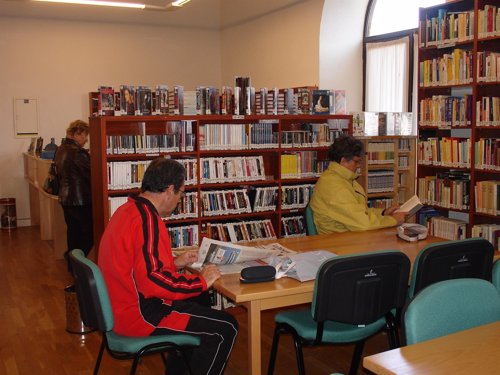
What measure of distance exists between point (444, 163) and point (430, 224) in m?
0.65

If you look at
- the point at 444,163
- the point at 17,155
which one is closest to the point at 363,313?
the point at 444,163

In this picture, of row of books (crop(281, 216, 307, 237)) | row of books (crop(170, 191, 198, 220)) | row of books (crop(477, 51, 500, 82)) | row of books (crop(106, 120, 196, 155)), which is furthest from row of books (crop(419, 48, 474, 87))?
row of books (crop(170, 191, 198, 220))

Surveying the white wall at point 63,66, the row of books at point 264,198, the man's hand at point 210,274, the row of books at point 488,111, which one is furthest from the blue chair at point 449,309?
the white wall at point 63,66

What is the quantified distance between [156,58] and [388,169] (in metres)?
5.60

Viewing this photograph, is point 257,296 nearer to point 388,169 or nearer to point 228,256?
point 228,256

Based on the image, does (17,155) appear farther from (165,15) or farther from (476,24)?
(476,24)

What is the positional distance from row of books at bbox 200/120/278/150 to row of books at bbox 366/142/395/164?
1236 mm

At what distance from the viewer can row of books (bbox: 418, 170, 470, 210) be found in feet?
17.4

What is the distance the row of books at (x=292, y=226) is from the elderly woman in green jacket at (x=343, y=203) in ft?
3.89

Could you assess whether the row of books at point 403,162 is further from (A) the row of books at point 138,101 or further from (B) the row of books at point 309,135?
(A) the row of books at point 138,101

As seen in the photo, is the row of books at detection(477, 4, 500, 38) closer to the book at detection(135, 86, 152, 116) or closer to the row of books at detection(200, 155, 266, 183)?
the row of books at detection(200, 155, 266, 183)

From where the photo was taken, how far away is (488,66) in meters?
4.92

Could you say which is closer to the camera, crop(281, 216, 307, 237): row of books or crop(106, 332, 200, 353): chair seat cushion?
crop(106, 332, 200, 353): chair seat cushion

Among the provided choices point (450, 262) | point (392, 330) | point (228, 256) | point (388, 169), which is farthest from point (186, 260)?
point (388, 169)
